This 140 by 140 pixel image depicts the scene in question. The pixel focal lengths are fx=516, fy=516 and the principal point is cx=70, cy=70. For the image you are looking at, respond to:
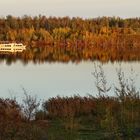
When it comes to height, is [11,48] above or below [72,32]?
below

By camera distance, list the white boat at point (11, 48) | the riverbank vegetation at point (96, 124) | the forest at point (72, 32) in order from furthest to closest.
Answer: the forest at point (72, 32), the white boat at point (11, 48), the riverbank vegetation at point (96, 124)

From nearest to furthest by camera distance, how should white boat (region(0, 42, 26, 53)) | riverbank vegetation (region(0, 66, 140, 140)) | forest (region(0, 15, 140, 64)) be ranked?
riverbank vegetation (region(0, 66, 140, 140)), white boat (region(0, 42, 26, 53)), forest (region(0, 15, 140, 64))

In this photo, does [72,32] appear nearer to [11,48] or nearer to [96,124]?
[11,48]

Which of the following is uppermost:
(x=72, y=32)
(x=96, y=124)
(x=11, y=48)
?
(x=72, y=32)

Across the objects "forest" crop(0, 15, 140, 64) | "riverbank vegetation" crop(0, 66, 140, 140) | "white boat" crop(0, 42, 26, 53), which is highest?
"forest" crop(0, 15, 140, 64)

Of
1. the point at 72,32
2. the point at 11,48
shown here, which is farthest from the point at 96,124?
the point at 72,32

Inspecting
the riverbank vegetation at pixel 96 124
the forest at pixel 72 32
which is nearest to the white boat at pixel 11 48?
the forest at pixel 72 32

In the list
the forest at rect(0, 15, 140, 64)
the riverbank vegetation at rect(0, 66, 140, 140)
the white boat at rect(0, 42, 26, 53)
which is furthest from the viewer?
the forest at rect(0, 15, 140, 64)

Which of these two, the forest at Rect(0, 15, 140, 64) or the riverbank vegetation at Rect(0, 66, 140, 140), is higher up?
the forest at Rect(0, 15, 140, 64)

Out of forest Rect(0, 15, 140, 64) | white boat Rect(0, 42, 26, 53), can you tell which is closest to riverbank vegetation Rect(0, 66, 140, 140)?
white boat Rect(0, 42, 26, 53)

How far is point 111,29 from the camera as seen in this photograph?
4225 inches

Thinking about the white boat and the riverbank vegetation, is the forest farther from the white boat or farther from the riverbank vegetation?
the riverbank vegetation

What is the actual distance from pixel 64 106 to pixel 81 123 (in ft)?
7.05

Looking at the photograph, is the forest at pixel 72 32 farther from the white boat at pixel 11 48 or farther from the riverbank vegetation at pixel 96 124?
the riverbank vegetation at pixel 96 124
